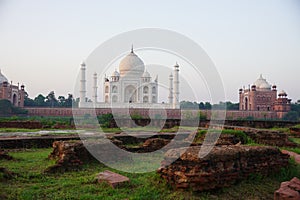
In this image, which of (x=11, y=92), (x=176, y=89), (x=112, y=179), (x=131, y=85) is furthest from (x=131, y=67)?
(x=112, y=179)

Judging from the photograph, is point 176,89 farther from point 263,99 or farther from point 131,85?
point 263,99

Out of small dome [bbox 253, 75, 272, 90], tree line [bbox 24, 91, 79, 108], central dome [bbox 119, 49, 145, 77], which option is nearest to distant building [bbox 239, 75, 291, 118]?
small dome [bbox 253, 75, 272, 90]

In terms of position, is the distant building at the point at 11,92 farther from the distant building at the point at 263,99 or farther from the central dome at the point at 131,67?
the distant building at the point at 263,99

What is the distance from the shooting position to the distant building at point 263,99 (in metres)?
28.2

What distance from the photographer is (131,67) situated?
3425 centimetres

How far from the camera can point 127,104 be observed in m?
30.9

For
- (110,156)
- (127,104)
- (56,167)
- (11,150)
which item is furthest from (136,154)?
(127,104)

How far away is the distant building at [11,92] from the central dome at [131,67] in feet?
36.0

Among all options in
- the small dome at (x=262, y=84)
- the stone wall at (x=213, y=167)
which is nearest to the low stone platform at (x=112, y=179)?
the stone wall at (x=213, y=167)

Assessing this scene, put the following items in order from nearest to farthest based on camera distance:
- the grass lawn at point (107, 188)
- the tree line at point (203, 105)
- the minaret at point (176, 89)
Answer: the grass lawn at point (107, 188) < the tree line at point (203, 105) < the minaret at point (176, 89)

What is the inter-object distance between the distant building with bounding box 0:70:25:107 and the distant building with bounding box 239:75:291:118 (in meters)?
24.0

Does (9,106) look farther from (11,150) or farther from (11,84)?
(11,150)

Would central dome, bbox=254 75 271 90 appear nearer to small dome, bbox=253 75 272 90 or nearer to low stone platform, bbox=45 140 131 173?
small dome, bbox=253 75 272 90

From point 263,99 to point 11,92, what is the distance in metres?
25.3
